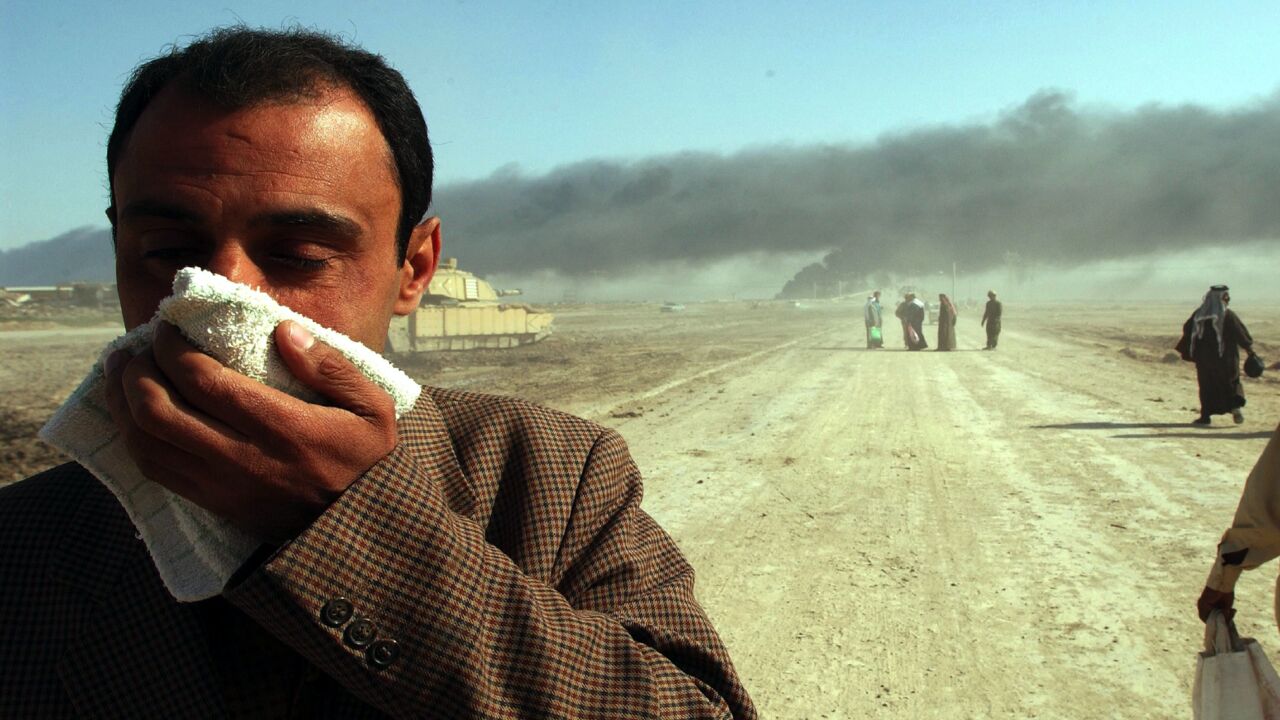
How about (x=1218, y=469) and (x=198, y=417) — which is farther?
(x=1218, y=469)

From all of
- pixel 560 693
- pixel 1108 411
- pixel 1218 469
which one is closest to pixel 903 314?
pixel 1108 411

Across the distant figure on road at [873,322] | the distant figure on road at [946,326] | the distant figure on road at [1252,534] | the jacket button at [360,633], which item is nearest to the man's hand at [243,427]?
the jacket button at [360,633]

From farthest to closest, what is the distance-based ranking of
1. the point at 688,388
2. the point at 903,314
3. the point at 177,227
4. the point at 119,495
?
the point at 903,314
the point at 688,388
the point at 177,227
the point at 119,495

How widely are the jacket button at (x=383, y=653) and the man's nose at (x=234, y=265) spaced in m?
0.48

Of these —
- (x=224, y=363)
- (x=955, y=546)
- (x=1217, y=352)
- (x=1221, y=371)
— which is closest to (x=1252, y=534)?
(x=224, y=363)

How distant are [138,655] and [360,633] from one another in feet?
1.10

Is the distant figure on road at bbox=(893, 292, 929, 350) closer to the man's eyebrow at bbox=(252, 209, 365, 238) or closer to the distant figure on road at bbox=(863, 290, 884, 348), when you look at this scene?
the distant figure on road at bbox=(863, 290, 884, 348)

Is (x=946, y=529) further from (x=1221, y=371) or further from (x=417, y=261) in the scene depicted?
(x=1221, y=371)

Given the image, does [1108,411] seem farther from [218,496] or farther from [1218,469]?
[218,496]

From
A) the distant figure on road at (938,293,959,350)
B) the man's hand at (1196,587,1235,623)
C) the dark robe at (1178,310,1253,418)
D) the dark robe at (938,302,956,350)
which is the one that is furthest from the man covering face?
the dark robe at (938,302,956,350)

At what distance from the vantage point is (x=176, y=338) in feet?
3.15

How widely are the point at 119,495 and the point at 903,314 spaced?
29.1 m

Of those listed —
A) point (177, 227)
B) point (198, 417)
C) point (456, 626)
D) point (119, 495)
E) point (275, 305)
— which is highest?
point (177, 227)

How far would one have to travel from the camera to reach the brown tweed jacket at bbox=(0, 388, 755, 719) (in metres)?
1.04
